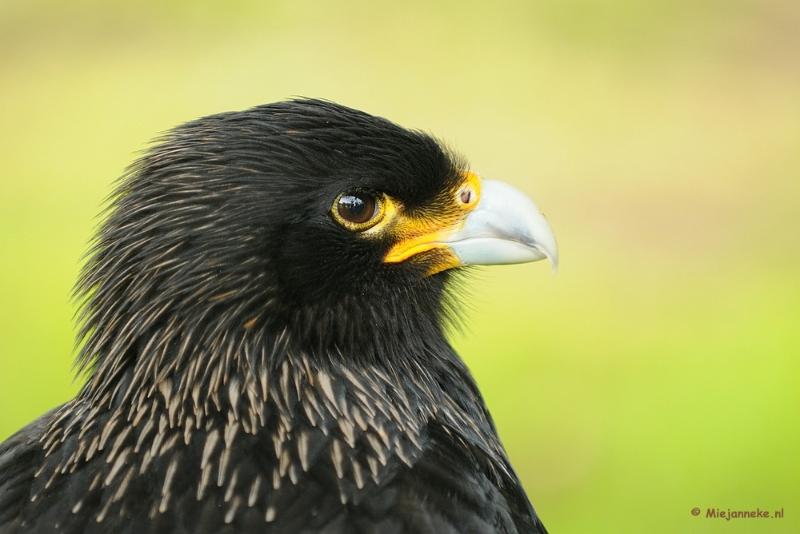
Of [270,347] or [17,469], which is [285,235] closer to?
[270,347]

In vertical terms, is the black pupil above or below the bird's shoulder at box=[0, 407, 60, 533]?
above

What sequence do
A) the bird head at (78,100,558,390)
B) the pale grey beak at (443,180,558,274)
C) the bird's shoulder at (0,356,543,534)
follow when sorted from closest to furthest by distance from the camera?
the bird's shoulder at (0,356,543,534) → the bird head at (78,100,558,390) → the pale grey beak at (443,180,558,274)

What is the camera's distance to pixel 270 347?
6.50 feet

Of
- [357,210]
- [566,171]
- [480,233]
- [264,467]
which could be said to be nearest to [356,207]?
[357,210]

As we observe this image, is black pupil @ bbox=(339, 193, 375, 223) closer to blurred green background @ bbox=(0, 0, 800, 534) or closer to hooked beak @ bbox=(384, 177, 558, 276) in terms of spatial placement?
hooked beak @ bbox=(384, 177, 558, 276)

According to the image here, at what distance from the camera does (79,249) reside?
6367mm

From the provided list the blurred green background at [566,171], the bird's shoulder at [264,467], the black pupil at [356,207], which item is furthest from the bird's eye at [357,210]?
the blurred green background at [566,171]

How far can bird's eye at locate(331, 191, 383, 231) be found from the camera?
1992 millimetres

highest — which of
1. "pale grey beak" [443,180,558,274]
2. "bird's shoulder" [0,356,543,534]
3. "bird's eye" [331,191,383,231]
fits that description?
"bird's eye" [331,191,383,231]

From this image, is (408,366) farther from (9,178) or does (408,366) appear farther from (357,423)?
(9,178)

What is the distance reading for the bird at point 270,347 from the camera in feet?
6.02

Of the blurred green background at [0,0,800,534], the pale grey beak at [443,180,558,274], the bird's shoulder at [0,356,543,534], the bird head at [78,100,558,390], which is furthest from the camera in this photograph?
the blurred green background at [0,0,800,534]

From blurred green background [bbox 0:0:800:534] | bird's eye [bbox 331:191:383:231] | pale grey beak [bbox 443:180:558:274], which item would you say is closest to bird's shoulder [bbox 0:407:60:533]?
bird's eye [bbox 331:191:383:231]

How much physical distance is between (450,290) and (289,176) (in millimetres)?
594
